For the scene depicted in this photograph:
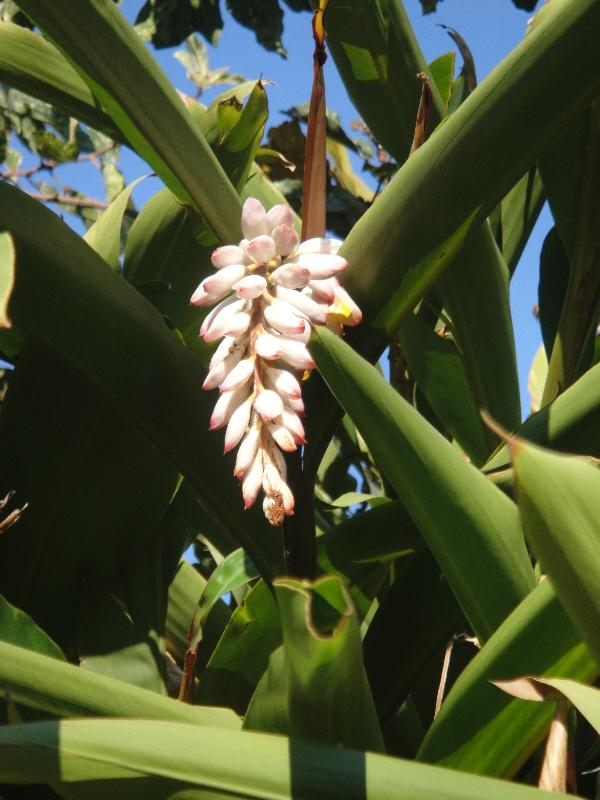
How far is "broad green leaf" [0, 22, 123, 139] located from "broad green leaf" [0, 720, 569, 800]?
69 centimetres

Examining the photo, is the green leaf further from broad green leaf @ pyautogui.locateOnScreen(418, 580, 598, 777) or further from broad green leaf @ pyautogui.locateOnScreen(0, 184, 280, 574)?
broad green leaf @ pyautogui.locateOnScreen(418, 580, 598, 777)

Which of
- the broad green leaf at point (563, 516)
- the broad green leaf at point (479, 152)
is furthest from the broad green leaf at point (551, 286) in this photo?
the broad green leaf at point (563, 516)

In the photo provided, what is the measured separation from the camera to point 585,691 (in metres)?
0.52

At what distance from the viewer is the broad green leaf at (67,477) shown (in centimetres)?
90

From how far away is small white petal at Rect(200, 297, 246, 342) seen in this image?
2.10ft

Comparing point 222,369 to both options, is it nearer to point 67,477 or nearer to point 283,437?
point 283,437

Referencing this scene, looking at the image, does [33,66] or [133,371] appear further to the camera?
[33,66]

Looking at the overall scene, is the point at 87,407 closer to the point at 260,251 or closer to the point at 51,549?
the point at 51,549

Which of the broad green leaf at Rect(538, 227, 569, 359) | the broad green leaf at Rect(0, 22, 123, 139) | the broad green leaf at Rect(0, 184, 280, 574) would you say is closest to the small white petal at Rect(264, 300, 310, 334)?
the broad green leaf at Rect(0, 184, 280, 574)

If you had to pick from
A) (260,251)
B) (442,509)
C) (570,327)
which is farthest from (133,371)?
(570,327)

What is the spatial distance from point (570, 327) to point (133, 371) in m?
0.61

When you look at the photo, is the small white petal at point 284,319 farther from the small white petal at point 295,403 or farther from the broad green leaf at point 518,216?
the broad green leaf at point 518,216

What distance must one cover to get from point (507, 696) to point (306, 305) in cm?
28

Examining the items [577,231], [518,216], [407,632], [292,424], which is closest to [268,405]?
[292,424]
